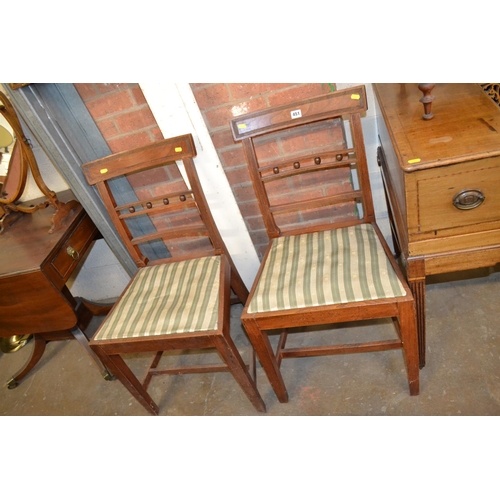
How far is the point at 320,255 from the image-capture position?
4.69 feet

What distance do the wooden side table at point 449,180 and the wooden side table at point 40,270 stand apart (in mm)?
1458

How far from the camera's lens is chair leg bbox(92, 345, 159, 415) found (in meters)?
1.48

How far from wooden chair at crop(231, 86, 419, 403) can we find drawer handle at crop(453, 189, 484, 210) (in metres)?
0.31

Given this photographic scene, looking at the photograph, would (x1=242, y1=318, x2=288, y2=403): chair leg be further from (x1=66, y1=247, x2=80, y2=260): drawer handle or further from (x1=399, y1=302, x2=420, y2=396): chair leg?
(x1=66, y1=247, x2=80, y2=260): drawer handle

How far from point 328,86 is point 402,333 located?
1.01 meters

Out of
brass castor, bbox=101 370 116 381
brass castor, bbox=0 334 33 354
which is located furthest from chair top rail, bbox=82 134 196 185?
brass castor, bbox=0 334 33 354

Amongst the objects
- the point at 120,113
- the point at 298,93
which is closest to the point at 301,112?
the point at 298,93

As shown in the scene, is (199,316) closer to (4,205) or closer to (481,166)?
(481,166)

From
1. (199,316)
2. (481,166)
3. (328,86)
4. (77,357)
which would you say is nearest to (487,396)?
(481,166)

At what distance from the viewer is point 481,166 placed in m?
0.97

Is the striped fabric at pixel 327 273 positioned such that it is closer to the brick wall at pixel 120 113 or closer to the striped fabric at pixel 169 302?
the striped fabric at pixel 169 302

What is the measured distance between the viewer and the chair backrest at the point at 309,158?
4.49 feet

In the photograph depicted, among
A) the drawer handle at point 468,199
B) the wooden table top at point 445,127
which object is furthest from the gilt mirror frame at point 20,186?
the drawer handle at point 468,199
